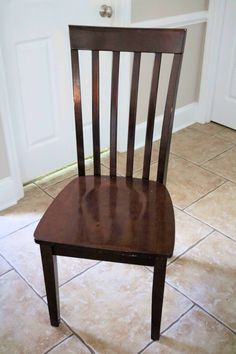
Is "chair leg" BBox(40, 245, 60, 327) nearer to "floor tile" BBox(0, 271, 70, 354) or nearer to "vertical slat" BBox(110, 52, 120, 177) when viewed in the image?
"floor tile" BBox(0, 271, 70, 354)

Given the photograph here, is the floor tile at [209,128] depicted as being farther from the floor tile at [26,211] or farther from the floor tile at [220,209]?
the floor tile at [26,211]

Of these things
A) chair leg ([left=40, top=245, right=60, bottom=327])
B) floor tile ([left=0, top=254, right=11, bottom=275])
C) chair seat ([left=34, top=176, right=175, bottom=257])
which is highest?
chair seat ([left=34, top=176, right=175, bottom=257])

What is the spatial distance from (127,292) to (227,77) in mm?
1898

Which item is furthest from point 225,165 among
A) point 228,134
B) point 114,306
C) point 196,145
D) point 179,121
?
point 114,306

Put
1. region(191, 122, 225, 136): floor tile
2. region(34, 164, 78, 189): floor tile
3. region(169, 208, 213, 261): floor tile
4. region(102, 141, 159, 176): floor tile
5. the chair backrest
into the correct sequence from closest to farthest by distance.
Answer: the chair backrest → region(169, 208, 213, 261): floor tile → region(34, 164, 78, 189): floor tile → region(102, 141, 159, 176): floor tile → region(191, 122, 225, 136): floor tile

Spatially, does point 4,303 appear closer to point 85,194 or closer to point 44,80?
point 85,194

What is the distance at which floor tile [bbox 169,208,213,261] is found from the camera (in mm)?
1723

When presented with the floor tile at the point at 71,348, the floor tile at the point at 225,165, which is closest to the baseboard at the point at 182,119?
the floor tile at the point at 225,165

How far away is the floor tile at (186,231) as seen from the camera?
5.65ft

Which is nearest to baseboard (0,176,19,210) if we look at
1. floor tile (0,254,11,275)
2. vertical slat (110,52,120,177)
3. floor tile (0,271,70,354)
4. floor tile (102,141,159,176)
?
floor tile (0,254,11,275)

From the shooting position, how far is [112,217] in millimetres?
1211

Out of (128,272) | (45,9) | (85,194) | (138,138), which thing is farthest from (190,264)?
(45,9)

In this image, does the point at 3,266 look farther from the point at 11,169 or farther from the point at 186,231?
→ the point at 186,231

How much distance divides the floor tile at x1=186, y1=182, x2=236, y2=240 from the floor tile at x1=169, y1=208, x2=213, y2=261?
0.15ft
